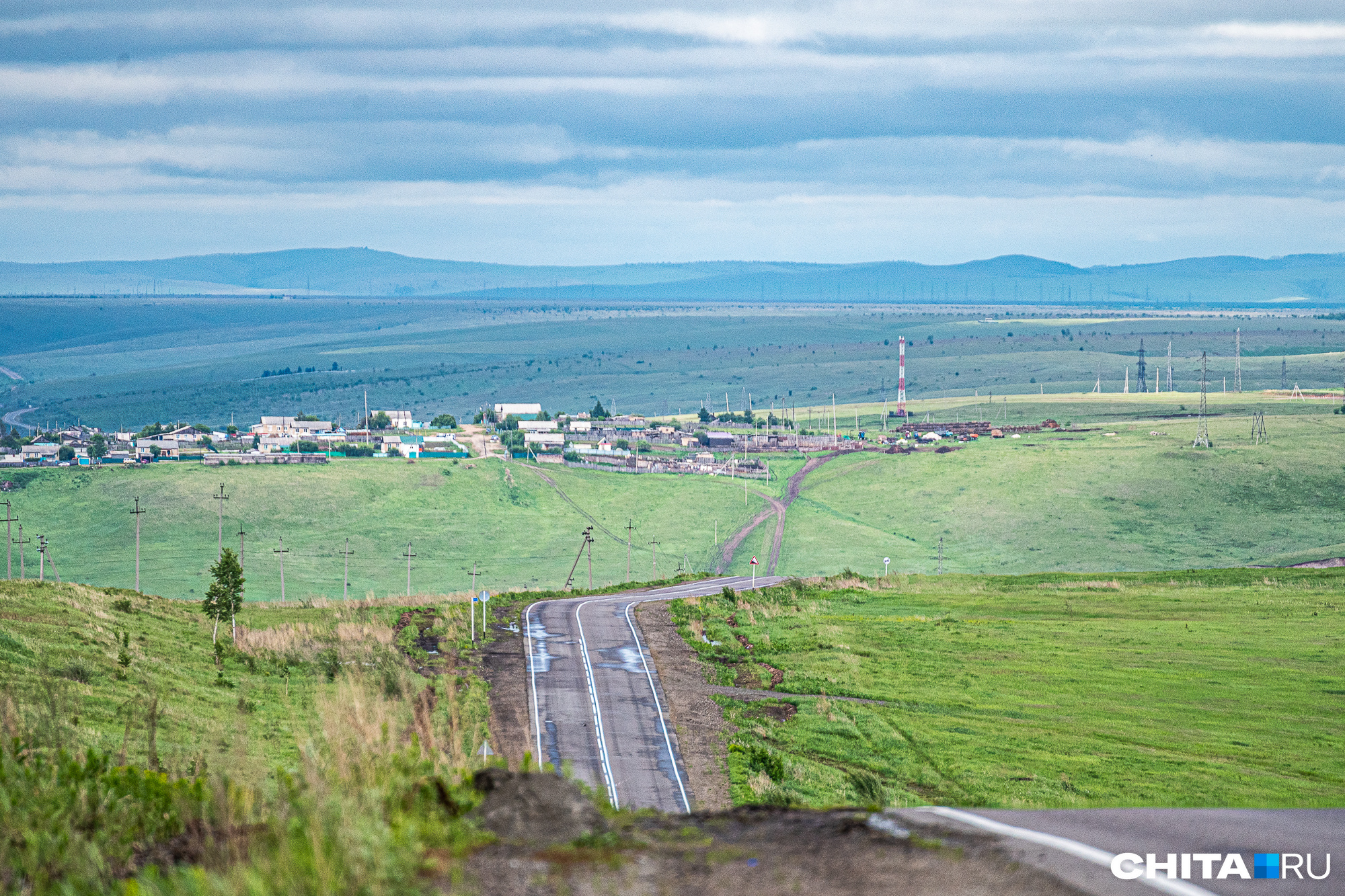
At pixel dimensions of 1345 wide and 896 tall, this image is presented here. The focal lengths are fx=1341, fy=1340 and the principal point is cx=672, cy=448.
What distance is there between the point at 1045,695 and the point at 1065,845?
77.6 feet

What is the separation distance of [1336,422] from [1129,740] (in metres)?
127

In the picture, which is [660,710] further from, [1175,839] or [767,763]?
[1175,839]

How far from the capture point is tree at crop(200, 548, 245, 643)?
37.7m

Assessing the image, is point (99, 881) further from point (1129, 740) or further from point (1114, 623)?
point (1114, 623)

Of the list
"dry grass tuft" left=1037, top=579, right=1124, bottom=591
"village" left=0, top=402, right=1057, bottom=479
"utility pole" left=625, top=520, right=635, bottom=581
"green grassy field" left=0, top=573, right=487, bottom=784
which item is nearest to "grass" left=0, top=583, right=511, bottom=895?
"green grassy field" left=0, top=573, right=487, bottom=784

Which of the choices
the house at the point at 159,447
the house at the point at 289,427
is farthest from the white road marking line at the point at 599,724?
the house at the point at 289,427

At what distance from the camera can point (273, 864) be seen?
839 cm

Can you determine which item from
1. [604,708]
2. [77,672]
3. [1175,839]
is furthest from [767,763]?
[1175,839]

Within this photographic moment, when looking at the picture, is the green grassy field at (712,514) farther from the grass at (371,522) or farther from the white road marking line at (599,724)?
the white road marking line at (599,724)

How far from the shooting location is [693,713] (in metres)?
32.5

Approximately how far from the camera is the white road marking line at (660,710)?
25.1 meters

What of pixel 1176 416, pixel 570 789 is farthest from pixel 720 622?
pixel 1176 416

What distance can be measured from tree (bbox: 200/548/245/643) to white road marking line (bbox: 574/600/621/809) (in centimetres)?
992

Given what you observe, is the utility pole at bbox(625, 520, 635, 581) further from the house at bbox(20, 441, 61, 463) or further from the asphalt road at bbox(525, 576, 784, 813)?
the house at bbox(20, 441, 61, 463)
